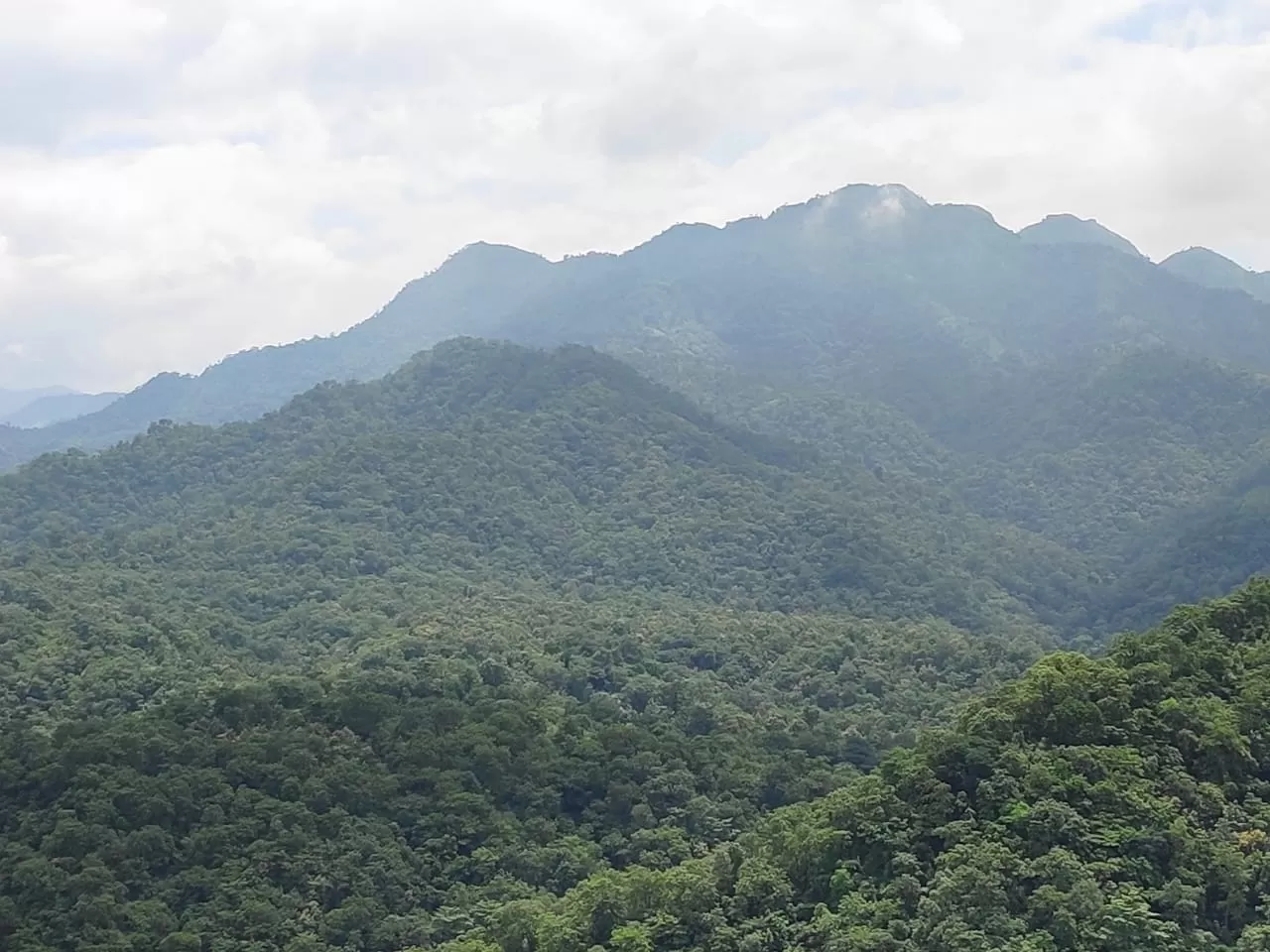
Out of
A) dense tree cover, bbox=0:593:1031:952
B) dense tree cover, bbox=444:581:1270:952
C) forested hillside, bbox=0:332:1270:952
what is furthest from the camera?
dense tree cover, bbox=0:593:1031:952

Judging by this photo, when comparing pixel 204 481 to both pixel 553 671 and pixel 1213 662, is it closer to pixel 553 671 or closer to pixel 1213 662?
pixel 553 671

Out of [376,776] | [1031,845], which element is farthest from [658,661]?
[1031,845]

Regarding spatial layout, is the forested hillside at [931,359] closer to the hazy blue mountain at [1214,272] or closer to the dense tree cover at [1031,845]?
the hazy blue mountain at [1214,272]

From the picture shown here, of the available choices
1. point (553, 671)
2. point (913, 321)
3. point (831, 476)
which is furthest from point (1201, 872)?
point (913, 321)

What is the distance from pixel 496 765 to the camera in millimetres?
30297

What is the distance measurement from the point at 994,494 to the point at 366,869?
7002 centimetres

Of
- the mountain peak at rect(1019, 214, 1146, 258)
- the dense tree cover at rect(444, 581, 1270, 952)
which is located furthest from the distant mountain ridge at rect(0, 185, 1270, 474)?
the dense tree cover at rect(444, 581, 1270, 952)

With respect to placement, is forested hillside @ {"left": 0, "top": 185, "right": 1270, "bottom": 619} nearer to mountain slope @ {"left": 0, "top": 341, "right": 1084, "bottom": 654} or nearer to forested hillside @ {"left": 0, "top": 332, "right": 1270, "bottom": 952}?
forested hillside @ {"left": 0, "top": 332, "right": 1270, "bottom": 952}

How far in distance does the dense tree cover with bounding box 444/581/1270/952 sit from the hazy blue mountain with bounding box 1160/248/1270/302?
150m

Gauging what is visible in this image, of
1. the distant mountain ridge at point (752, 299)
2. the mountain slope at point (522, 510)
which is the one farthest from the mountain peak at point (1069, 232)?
the mountain slope at point (522, 510)

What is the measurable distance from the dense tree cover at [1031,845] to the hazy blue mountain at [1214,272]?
492 feet

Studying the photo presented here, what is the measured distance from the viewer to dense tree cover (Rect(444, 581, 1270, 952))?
16719 millimetres

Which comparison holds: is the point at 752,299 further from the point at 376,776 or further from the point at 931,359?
the point at 376,776

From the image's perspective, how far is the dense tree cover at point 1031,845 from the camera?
16.7 metres
